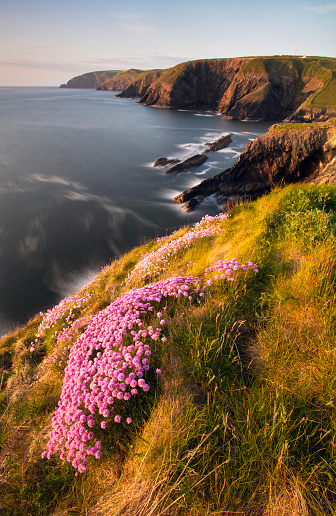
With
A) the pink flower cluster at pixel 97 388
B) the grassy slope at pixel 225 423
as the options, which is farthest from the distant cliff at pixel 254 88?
the pink flower cluster at pixel 97 388

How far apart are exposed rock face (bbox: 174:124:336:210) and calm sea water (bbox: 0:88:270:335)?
3.41m

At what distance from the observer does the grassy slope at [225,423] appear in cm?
204

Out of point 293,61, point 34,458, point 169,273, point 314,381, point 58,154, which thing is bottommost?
point 34,458

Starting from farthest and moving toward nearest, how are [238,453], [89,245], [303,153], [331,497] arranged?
1. [303,153]
2. [89,245]
3. [238,453]
4. [331,497]

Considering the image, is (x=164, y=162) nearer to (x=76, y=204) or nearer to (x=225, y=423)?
(x=76, y=204)

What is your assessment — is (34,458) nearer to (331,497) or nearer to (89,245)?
(331,497)

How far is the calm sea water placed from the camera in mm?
18328

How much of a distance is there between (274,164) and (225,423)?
29981 millimetres

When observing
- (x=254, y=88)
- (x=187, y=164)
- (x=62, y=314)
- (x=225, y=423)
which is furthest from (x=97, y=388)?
(x=254, y=88)

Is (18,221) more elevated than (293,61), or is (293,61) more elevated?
(293,61)

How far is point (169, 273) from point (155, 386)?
12.1ft

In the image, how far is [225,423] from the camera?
2.01m

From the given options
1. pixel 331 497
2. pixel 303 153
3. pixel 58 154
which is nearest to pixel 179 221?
pixel 303 153

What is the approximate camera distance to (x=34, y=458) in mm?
3164
